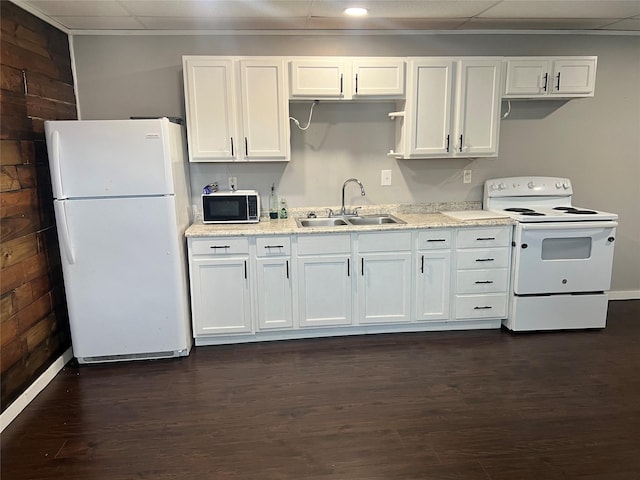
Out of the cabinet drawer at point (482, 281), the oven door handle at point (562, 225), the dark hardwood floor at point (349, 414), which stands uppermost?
the oven door handle at point (562, 225)

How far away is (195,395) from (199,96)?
2.06m

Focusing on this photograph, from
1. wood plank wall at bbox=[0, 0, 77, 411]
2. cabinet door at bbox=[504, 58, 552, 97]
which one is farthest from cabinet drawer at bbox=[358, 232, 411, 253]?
wood plank wall at bbox=[0, 0, 77, 411]

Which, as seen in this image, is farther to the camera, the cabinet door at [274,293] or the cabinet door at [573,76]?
the cabinet door at [573,76]

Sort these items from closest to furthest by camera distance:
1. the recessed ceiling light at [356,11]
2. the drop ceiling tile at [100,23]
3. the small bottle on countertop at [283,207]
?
the recessed ceiling light at [356,11]
the drop ceiling tile at [100,23]
the small bottle on countertop at [283,207]

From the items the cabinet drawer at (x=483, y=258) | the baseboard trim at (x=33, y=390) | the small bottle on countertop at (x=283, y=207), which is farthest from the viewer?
the small bottle on countertop at (x=283, y=207)

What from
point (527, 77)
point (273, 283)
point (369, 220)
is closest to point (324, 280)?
point (273, 283)

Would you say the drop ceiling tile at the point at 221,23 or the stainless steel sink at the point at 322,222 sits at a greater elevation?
the drop ceiling tile at the point at 221,23

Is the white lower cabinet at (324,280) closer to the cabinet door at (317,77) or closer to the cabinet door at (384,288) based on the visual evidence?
the cabinet door at (384,288)

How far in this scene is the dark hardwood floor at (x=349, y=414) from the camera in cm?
214

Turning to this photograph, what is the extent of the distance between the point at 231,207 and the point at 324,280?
91 cm

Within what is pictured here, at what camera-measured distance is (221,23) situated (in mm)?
3398

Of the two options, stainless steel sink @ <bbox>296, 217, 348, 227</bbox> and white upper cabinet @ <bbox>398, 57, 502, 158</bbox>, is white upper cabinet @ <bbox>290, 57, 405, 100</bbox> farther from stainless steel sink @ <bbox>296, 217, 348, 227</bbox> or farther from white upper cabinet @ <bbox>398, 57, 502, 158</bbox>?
stainless steel sink @ <bbox>296, 217, 348, 227</bbox>

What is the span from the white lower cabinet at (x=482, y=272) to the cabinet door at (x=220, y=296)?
1.63 meters

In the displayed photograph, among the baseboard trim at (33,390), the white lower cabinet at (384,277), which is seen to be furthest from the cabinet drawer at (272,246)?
the baseboard trim at (33,390)
